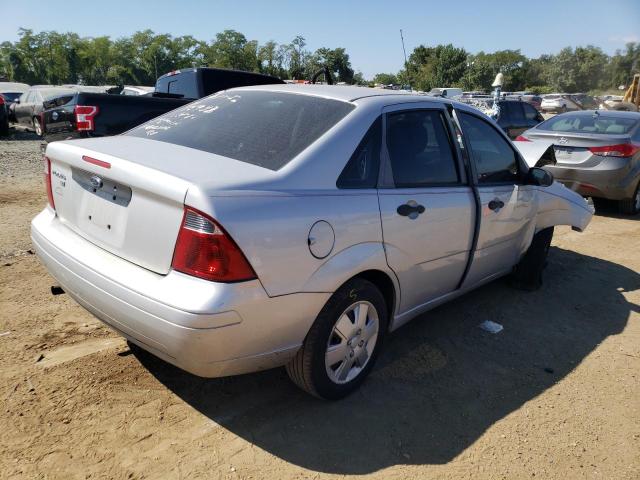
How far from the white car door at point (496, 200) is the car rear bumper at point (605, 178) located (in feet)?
13.1

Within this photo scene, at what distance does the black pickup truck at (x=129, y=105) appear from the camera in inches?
270

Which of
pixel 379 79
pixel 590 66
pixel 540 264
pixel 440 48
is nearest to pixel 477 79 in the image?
pixel 440 48

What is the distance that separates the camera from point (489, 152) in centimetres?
391

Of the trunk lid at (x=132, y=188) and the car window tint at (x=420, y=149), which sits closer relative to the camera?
the trunk lid at (x=132, y=188)

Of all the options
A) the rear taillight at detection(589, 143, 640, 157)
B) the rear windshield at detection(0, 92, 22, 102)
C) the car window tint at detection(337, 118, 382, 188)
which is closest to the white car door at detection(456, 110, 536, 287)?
the car window tint at detection(337, 118, 382, 188)

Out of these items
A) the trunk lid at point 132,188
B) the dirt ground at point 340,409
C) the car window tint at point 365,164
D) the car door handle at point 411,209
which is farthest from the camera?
the car door handle at point 411,209

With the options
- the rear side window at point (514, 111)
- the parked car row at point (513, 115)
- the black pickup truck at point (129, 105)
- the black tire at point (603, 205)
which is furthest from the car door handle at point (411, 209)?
the rear side window at point (514, 111)

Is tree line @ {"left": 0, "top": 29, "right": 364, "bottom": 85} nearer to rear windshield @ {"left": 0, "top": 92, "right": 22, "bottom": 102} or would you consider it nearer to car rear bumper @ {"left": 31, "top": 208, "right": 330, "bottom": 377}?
rear windshield @ {"left": 0, "top": 92, "right": 22, "bottom": 102}

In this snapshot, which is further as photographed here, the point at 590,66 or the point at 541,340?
the point at 590,66

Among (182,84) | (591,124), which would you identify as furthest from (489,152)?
(182,84)

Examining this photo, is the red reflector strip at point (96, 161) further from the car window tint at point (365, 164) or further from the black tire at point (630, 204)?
the black tire at point (630, 204)

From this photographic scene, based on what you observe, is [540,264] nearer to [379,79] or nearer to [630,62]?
[379,79]

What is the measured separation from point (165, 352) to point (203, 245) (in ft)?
Result: 1.77

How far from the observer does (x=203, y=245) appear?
2121 mm
